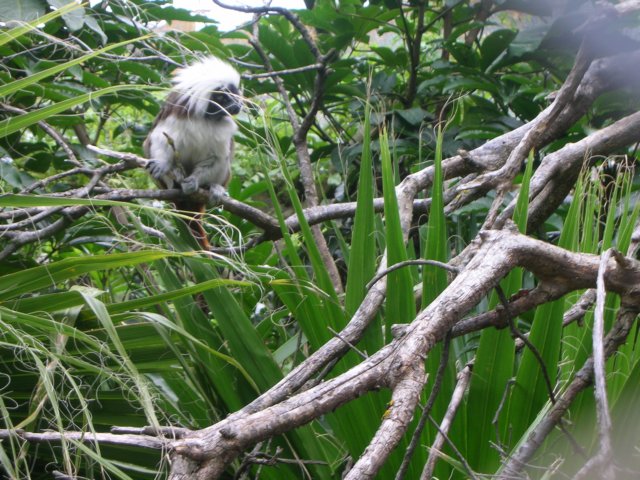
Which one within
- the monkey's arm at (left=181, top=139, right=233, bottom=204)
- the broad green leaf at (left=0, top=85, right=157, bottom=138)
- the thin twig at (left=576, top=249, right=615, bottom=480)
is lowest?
the monkey's arm at (left=181, top=139, right=233, bottom=204)

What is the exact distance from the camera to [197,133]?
176 inches

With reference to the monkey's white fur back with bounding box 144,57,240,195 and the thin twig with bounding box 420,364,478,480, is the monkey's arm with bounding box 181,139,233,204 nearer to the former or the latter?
the monkey's white fur back with bounding box 144,57,240,195

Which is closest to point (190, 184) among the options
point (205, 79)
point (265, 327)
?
point (205, 79)

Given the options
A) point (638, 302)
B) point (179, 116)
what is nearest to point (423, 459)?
point (638, 302)

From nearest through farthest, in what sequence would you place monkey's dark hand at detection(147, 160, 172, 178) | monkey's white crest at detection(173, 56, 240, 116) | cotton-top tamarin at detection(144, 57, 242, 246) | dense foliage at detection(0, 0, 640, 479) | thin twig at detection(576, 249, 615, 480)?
thin twig at detection(576, 249, 615, 480)
dense foliage at detection(0, 0, 640, 479)
monkey's dark hand at detection(147, 160, 172, 178)
cotton-top tamarin at detection(144, 57, 242, 246)
monkey's white crest at detection(173, 56, 240, 116)

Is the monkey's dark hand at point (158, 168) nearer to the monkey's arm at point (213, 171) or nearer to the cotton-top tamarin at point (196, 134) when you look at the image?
the cotton-top tamarin at point (196, 134)

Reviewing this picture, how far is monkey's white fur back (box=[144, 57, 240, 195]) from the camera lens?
426 cm

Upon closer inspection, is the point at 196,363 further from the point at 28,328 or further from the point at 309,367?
the point at 309,367

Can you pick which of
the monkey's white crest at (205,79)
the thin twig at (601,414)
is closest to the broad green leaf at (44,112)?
the thin twig at (601,414)

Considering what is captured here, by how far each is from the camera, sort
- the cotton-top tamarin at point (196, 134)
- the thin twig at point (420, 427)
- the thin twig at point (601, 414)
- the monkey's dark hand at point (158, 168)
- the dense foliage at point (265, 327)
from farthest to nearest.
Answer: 1. the cotton-top tamarin at point (196, 134)
2. the monkey's dark hand at point (158, 168)
3. the dense foliage at point (265, 327)
4. the thin twig at point (420, 427)
5. the thin twig at point (601, 414)

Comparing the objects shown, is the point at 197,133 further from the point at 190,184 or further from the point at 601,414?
the point at 601,414

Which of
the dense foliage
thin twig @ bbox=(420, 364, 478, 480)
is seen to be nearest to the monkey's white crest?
the dense foliage

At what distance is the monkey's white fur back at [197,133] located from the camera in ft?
14.0

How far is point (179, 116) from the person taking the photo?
442 cm
